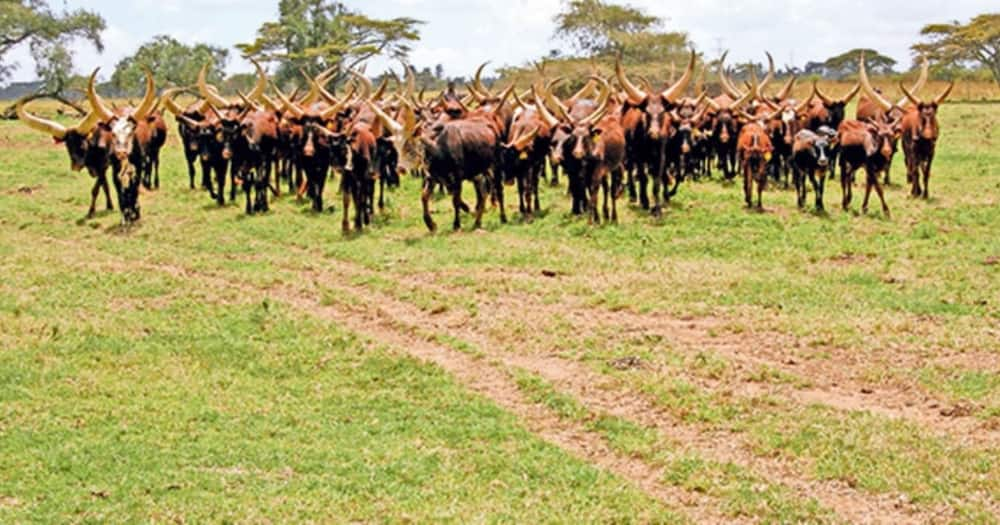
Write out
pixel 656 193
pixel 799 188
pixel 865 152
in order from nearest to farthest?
pixel 865 152
pixel 656 193
pixel 799 188

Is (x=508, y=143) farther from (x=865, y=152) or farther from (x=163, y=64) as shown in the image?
(x=163, y=64)

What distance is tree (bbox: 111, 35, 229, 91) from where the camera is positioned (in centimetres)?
5206

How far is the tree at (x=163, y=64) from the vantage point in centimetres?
5206

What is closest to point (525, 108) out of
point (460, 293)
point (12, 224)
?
point (460, 293)

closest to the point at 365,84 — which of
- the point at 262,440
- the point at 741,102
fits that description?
the point at 741,102

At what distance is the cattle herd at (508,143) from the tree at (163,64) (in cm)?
3178

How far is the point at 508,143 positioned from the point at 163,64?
3941cm

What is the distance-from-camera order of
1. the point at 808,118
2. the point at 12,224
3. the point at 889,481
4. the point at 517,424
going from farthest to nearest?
the point at 808,118
the point at 12,224
the point at 517,424
the point at 889,481

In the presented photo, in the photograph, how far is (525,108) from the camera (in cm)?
1967

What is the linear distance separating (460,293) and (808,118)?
1136 cm

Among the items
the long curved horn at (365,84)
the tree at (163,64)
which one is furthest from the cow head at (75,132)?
the tree at (163,64)

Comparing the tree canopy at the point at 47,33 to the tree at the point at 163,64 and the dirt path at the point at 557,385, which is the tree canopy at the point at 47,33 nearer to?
the tree at the point at 163,64

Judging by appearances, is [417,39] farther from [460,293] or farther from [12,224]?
[460,293]

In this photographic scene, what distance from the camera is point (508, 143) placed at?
1830 cm
